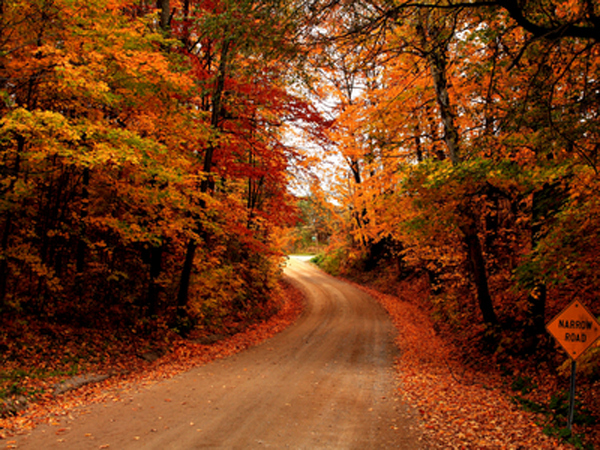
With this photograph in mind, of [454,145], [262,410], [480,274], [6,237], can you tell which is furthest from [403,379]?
[6,237]

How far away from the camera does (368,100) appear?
571 inches

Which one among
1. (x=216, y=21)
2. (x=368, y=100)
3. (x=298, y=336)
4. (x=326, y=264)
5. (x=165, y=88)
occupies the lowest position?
(x=298, y=336)

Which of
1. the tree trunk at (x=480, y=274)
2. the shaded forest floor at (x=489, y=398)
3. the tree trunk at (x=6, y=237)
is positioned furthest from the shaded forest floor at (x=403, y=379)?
the tree trunk at (x=480, y=274)

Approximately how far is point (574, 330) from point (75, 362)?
9.27 metres

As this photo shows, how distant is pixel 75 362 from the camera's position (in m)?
8.11

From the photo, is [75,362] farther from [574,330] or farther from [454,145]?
[454,145]

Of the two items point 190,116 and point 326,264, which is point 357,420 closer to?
point 190,116

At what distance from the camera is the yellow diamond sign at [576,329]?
514 cm

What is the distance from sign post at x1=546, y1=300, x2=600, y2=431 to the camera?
16.9 ft

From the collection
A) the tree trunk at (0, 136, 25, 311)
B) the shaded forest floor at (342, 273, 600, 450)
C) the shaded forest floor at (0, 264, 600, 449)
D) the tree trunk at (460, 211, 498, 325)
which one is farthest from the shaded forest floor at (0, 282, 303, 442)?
the tree trunk at (460, 211, 498, 325)

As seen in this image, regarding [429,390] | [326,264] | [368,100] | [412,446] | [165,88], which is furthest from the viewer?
[326,264]

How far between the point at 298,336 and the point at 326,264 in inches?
796

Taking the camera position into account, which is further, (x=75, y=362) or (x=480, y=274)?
(x=480, y=274)

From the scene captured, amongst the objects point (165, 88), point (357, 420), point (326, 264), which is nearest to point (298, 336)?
point (357, 420)
